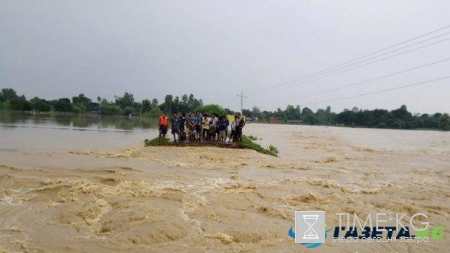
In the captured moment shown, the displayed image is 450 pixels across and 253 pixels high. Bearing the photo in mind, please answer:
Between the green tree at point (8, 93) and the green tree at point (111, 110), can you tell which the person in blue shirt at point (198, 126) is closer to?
the green tree at point (111, 110)

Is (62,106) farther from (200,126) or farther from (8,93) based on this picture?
(200,126)

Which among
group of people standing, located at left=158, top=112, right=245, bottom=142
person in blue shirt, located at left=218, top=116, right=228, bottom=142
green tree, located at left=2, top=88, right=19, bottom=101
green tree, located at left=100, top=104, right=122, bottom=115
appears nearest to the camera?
group of people standing, located at left=158, top=112, right=245, bottom=142

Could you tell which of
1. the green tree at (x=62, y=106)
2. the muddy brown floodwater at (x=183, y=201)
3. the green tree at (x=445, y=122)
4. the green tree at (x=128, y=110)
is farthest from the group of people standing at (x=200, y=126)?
the green tree at (x=445, y=122)

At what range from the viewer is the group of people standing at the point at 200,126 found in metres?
19.9

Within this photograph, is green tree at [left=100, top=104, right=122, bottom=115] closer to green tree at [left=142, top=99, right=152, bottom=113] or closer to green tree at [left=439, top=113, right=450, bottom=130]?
green tree at [left=142, top=99, right=152, bottom=113]

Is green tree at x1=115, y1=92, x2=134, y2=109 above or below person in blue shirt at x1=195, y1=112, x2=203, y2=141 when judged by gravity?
above

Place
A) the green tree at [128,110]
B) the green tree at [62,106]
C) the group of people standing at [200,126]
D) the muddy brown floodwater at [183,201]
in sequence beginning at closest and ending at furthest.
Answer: the muddy brown floodwater at [183,201], the group of people standing at [200,126], the green tree at [62,106], the green tree at [128,110]

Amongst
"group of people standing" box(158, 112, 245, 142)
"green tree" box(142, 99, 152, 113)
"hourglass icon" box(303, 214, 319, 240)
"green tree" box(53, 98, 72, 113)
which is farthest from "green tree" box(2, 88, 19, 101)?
"hourglass icon" box(303, 214, 319, 240)

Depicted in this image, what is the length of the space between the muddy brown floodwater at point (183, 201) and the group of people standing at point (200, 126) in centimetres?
503

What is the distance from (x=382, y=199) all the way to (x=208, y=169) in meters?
6.31

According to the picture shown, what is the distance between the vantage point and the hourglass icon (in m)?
5.84

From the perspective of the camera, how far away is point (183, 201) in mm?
7855

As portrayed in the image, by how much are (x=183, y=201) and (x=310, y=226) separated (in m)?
3.09

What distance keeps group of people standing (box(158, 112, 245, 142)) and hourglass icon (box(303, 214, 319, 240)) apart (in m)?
13.1
